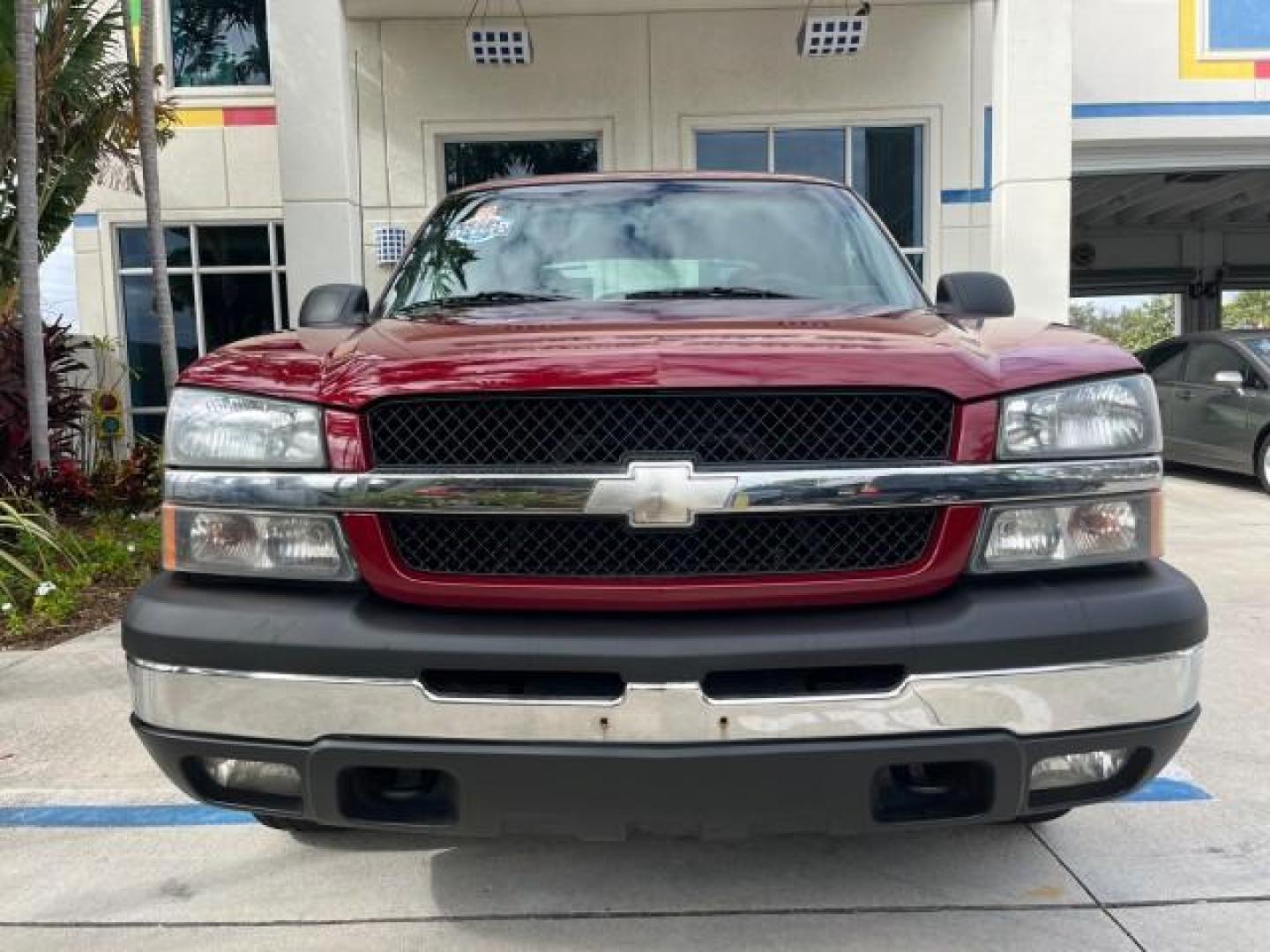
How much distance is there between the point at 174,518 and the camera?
2.28 meters

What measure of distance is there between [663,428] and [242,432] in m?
0.92

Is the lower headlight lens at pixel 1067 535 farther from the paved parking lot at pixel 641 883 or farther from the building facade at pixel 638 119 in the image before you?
the building facade at pixel 638 119

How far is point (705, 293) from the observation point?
3.00m

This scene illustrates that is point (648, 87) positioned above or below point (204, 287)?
above

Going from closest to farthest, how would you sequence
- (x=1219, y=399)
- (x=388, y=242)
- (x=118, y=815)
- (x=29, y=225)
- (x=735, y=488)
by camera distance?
(x=735, y=488), (x=118, y=815), (x=29, y=225), (x=388, y=242), (x=1219, y=399)

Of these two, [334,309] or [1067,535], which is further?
[334,309]

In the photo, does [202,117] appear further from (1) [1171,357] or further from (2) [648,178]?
(1) [1171,357]

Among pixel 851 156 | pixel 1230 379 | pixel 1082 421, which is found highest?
pixel 851 156

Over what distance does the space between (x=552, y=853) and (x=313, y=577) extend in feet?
4.07

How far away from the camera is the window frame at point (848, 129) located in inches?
425

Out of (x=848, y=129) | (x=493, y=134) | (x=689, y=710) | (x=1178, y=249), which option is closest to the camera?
(x=689, y=710)

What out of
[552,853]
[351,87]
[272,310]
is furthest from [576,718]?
[272,310]

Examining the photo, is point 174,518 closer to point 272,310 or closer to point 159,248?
point 159,248

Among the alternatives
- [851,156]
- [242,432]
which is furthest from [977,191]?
[242,432]
